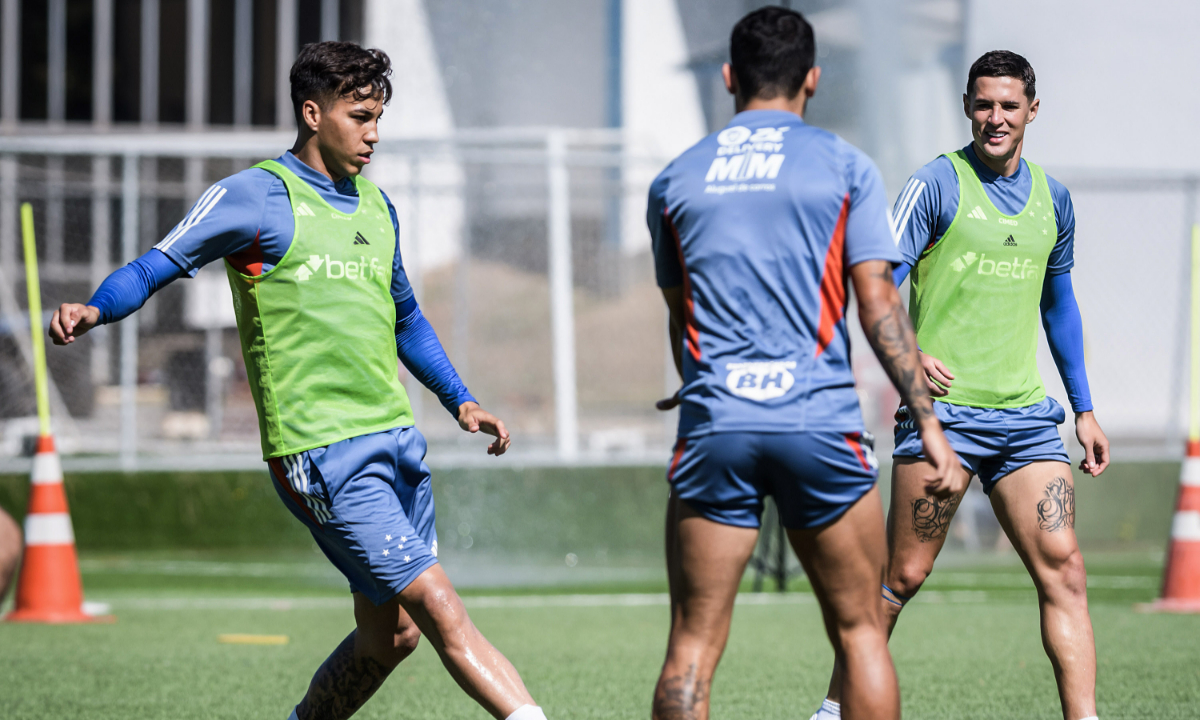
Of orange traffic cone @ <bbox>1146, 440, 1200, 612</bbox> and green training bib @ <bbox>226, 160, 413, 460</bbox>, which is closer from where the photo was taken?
green training bib @ <bbox>226, 160, 413, 460</bbox>

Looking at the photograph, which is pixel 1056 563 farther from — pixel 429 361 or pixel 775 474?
pixel 429 361

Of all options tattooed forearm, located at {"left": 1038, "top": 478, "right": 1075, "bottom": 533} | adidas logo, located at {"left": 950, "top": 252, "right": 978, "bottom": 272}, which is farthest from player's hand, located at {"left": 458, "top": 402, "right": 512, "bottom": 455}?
tattooed forearm, located at {"left": 1038, "top": 478, "right": 1075, "bottom": 533}

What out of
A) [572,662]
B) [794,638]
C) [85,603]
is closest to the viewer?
[572,662]

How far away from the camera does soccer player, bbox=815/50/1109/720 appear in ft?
14.1

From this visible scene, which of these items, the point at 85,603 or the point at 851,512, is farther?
the point at 85,603

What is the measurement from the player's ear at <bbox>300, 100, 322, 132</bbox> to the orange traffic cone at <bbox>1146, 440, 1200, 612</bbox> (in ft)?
19.7

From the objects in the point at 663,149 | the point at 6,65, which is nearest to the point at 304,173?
the point at 663,149

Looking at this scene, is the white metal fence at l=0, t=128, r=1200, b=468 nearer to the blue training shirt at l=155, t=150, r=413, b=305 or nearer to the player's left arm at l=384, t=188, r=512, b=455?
the player's left arm at l=384, t=188, r=512, b=455

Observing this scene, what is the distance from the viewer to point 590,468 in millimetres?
11320

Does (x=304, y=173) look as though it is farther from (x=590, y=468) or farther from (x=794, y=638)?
(x=590, y=468)

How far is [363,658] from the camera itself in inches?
154

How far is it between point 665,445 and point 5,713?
7.74 metres

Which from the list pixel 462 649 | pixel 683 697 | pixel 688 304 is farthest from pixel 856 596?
pixel 462 649

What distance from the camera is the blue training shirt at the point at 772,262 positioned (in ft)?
9.86
